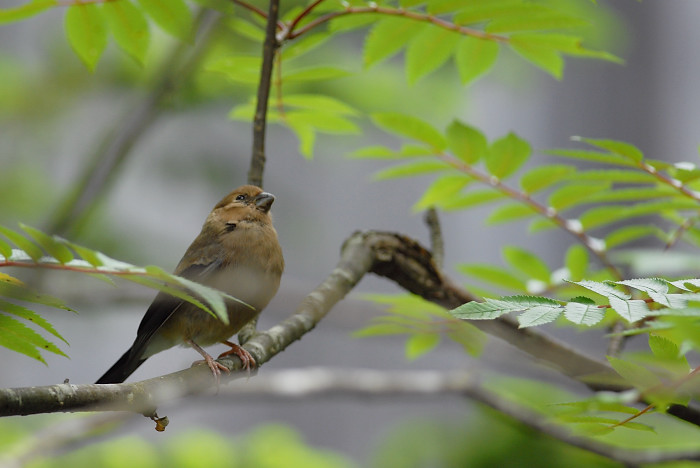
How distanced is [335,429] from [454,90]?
17.7 ft

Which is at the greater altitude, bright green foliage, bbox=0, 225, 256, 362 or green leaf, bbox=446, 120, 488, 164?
green leaf, bbox=446, 120, 488, 164

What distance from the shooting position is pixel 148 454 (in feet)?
11.7

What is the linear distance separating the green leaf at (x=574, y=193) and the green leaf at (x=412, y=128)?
390 millimetres

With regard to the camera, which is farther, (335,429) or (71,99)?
(335,429)

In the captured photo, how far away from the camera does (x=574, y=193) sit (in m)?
2.34

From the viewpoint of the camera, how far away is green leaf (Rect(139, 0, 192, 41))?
2008 millimetres

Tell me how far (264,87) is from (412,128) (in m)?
0.48

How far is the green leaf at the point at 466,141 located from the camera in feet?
7.60

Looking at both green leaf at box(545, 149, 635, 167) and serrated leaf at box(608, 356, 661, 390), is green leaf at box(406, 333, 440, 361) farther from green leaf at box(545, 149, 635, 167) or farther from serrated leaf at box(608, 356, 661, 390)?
serrated leaf at box(608, 356, 661, 390)

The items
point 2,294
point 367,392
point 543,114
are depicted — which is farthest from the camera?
point 543,114

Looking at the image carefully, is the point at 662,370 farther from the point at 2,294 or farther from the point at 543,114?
the point at 543,114

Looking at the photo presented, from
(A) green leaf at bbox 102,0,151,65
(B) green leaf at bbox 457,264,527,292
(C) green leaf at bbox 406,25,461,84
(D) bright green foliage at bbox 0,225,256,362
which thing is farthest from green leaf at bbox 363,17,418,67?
(D) bright green foliage at bbox 0,225,256,362

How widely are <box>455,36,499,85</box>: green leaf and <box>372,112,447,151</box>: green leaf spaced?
7.0 inches

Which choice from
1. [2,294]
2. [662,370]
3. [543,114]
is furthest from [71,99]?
[543,114]
